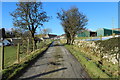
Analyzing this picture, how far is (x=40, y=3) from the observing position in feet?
81.6

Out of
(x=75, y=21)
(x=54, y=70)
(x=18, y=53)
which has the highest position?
(x=75, y=21)

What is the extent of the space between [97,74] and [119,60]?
9.27 ft

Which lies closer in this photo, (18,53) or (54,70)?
(54,70)

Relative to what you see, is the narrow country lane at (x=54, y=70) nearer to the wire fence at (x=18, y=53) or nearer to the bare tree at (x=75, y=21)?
the wire fence at (x=18, y=53)

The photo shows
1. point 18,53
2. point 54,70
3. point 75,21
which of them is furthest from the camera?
point 75,21

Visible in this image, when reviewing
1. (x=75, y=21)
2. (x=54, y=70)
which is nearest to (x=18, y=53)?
(x=54, y=70)

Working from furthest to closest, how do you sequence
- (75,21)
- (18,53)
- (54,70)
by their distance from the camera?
1. (75,21)
2. (18,53)
3. (54,70)

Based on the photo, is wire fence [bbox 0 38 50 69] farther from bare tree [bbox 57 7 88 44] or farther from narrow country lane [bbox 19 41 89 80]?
bare tree [bbox 57 7 88 44]

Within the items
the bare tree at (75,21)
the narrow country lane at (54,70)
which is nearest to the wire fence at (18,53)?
the narrow country lane at (54,70)

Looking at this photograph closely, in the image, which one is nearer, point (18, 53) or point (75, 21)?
point (18, 53)

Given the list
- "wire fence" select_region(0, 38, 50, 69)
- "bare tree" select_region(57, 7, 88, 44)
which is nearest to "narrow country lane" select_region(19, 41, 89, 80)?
"wire fence" select_region(0, 38, 50, 69)

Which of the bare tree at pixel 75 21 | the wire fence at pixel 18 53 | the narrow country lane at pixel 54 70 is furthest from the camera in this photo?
the bare tree at pixel 75 21

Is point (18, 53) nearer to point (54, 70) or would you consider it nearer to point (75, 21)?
point (54, 70)

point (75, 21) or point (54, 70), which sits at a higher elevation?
point (75, 21)
